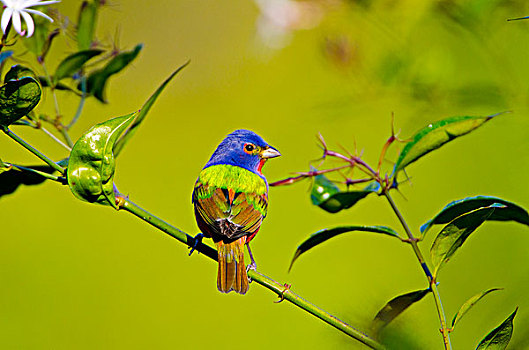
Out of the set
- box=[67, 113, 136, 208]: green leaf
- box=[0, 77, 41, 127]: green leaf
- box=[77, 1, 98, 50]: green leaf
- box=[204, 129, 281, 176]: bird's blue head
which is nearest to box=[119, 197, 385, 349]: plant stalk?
box=[67, 113, 136, 208]: green leaf

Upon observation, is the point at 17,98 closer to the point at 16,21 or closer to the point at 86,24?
the point at 16,21

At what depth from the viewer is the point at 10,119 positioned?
58 cm

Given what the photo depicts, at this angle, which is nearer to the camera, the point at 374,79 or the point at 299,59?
the point at 374,79

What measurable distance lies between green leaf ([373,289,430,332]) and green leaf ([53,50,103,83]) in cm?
48

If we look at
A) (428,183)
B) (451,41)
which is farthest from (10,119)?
Answer: (428,183)

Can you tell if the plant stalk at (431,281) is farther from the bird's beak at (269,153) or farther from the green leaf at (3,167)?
the bird's beak at (269,153)

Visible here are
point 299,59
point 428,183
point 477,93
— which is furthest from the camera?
point 299,59

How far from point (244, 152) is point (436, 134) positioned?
26.0 inches

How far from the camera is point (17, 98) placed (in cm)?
57

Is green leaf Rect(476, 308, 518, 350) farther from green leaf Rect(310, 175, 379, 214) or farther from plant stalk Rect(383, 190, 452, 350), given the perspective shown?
green leaf Rect(310, 175, 379, 214)

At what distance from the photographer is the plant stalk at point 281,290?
0.51m

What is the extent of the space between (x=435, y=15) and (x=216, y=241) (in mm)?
644

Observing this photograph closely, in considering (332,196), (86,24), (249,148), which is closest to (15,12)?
(86,24)

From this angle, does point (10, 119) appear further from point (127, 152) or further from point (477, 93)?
point (127, 152)
